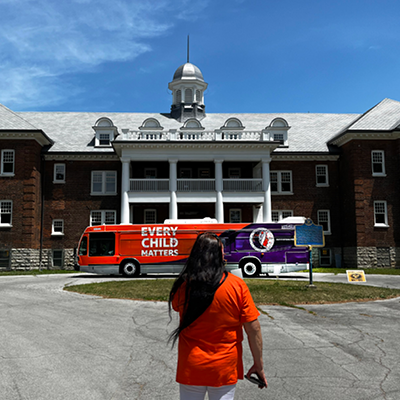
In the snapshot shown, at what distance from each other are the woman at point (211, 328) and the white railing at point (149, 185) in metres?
27.7

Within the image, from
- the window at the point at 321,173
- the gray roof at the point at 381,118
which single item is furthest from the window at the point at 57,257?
the gray roof at the point at 381,118

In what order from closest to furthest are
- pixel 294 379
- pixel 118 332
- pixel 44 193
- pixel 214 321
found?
1. pixel 214 321
2. pixel 294 379
3. pixel 118 332
4. pixel 44 193

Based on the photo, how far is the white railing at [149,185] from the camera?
Answer: 31.0 m

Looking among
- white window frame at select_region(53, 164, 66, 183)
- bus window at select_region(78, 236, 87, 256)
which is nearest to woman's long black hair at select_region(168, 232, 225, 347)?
bus window at select_region(78, 236, 87, 256)

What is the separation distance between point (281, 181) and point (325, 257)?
666 centimetres

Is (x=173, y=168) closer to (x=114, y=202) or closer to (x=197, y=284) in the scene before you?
(x=114, y=202)

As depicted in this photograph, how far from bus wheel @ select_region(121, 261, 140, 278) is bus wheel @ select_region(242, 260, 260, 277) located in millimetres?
5943

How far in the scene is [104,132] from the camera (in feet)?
113

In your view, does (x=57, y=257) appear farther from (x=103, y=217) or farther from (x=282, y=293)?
(x=282, y=293)

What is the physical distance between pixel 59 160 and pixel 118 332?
26.5 metres

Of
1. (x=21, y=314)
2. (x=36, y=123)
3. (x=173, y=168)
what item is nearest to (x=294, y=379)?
(x=21, y=314)

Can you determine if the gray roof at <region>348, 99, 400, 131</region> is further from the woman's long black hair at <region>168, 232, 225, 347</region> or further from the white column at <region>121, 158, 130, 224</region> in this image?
the woman's long black hair at <region>168, 232, 225, 347</region>

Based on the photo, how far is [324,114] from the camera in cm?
4056

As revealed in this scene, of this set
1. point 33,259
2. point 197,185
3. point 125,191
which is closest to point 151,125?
point 197,185
